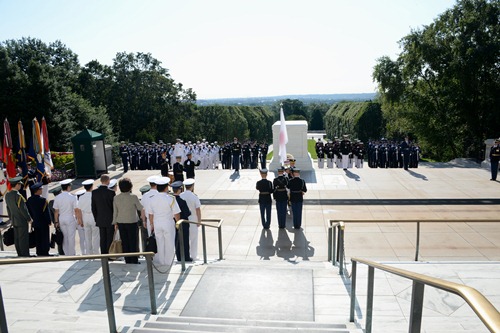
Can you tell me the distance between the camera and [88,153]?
18.9 meters

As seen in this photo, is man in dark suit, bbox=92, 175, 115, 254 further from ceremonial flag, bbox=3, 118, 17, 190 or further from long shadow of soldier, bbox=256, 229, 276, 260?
ceremonial flag, bbox=3, 118, 17, 190

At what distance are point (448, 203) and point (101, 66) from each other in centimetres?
3950

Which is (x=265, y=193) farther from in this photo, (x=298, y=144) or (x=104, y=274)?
(x=298, y=144)

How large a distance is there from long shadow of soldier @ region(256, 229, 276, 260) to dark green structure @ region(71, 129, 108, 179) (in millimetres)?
10973

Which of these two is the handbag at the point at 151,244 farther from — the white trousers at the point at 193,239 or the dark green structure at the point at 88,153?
the dark green structure at the point at 88,153

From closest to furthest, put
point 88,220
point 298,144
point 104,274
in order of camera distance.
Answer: point 104,274 < point 88,220 < point 298,144

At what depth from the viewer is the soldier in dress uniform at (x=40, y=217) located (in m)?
8.41

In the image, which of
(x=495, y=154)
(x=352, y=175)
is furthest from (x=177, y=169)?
(x=495, y=154)

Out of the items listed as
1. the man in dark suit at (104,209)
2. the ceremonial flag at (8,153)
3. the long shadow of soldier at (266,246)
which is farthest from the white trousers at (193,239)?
the ceremonial flag at (8,153)

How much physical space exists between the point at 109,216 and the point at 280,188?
Answer: 4420 millimetres

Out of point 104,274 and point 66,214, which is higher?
point 104,274

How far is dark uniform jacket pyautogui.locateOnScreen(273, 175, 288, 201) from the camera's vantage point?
1062 cm

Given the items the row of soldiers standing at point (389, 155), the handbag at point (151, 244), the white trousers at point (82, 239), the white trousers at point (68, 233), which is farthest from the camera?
the row of soldiers standing at point (389, 155)

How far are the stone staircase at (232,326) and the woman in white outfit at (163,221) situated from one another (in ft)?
7.87
